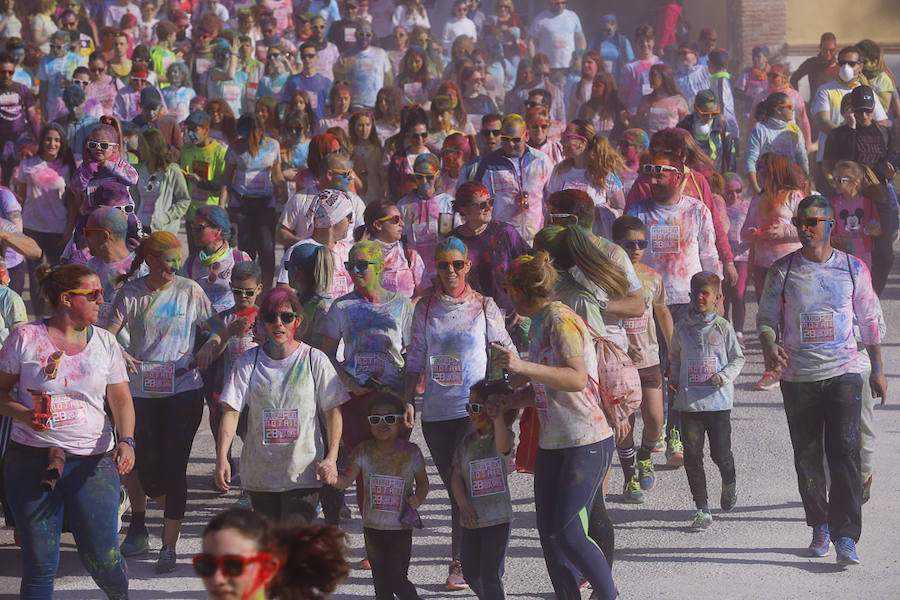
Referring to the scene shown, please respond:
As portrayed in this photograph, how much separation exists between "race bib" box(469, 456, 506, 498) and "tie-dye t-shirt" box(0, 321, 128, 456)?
1.74 m

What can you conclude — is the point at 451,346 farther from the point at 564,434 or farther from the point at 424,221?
the point at 424,221

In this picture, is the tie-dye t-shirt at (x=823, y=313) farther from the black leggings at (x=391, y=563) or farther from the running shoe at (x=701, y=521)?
the black leggings at (x=391, y=563)

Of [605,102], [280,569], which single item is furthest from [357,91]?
[280,569]

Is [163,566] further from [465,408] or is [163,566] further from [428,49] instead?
[428,49]

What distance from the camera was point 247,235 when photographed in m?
13.4

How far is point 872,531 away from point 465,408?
256 centimetres

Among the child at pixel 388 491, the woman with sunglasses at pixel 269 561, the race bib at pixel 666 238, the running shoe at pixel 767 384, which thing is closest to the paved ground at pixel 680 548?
the child at pixel 388 491

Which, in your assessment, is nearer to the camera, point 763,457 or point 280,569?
point 280,569

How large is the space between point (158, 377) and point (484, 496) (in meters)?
2.10

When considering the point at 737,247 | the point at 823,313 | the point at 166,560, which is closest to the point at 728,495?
the point at 823,313

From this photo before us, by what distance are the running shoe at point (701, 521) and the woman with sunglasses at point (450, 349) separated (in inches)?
62.1

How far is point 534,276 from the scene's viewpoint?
653 cm

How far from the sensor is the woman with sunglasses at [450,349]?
7453mm

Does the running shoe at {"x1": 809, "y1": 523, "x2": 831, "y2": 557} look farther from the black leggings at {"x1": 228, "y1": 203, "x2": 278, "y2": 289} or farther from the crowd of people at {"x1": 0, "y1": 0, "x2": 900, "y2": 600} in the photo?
the black leggings at {"x1": 228, "y1": 203, "x2": 278, "y2": 289}
